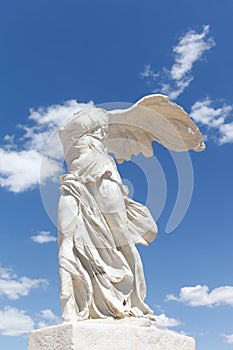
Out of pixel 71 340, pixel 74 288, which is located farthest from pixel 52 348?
pixel 74 288

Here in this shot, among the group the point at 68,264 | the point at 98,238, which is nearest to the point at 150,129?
the point at 98,238

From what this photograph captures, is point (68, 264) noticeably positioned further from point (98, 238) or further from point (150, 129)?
point (150, 129)

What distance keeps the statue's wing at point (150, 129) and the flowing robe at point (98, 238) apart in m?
0.65

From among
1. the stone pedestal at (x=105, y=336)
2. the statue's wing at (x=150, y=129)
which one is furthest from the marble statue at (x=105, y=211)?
the stone pedestal at (x=105, y=336)

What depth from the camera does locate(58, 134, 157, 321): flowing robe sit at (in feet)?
20.8

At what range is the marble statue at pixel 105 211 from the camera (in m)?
6.38

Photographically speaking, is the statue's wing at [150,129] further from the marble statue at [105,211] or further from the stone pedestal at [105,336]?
the stone pedestal at [105,336]

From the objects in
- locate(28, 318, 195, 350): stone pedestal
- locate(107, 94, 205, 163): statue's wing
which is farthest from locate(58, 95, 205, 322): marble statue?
locate(28, 318, 195, 350): stone pedestal

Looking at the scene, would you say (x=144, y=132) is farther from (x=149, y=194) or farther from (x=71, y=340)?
(x=71, y=340)

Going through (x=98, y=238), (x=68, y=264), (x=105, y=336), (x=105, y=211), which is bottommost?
(x=105, y=336)

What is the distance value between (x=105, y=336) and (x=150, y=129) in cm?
383

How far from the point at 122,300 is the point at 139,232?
1.15 metres

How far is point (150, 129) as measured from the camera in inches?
322

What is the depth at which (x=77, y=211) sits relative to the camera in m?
6.79
